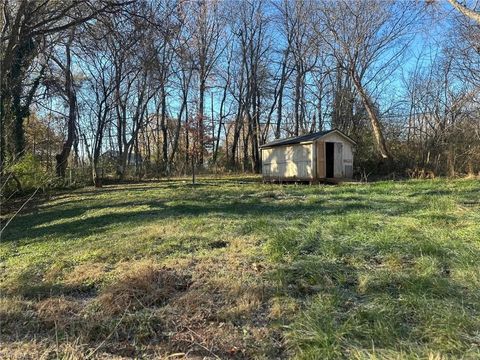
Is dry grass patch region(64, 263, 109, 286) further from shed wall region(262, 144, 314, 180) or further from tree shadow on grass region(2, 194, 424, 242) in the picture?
shed wall region(262, 144, 314, 180)

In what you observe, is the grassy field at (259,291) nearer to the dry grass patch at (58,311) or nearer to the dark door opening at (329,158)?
the dry grass patch at (58,311)

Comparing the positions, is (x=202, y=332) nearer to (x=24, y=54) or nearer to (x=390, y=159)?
(x=24, y=54)

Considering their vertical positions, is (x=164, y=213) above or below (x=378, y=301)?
above

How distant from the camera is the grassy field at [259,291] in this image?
2.62 meters

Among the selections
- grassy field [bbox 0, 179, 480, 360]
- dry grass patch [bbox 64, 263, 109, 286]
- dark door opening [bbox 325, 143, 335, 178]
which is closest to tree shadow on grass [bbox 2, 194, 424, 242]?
grassy field [bbox 0, 179, 480, 360]

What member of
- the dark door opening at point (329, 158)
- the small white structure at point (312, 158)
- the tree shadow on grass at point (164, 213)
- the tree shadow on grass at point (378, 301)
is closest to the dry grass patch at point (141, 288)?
the tree shadow on grass at point (378, 301)

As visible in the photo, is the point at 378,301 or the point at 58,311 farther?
the point at 58,311

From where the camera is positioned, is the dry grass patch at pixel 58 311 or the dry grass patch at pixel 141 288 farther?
the dry grass patch at pixel 141 288

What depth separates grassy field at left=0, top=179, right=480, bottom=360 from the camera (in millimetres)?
2617

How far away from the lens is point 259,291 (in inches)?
133

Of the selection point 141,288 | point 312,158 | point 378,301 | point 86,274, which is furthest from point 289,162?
point 378,301

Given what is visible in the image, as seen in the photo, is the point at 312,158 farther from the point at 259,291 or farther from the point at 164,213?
the point at 259,291

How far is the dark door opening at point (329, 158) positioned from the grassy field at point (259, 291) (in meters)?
12.0

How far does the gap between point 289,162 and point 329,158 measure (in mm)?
1886
